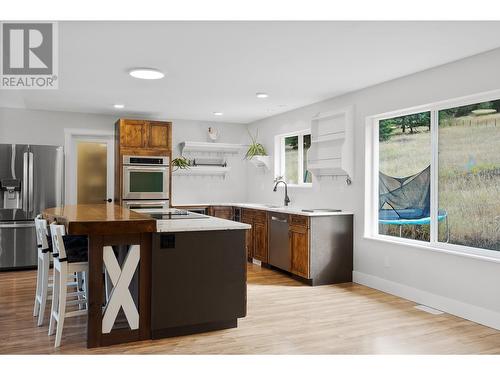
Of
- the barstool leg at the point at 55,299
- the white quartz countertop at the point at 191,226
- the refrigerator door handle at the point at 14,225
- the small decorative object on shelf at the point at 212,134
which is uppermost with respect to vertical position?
the small decorative object on shelf at the point at 212,134

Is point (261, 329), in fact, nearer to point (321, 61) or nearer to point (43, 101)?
point (321, 61)

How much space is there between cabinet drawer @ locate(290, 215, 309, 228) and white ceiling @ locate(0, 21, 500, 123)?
1.52 meters

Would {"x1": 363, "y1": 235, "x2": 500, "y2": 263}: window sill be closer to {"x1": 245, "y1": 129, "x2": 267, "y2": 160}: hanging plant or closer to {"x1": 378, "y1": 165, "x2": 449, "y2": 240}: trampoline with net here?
{"x1": 378, "y1": 165, "x2": 449, "y2": 240}: trampoline with net

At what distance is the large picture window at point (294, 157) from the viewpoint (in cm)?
633

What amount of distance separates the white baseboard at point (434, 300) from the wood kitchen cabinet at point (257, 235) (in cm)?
137

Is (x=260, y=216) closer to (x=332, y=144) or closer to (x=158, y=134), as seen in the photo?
(x=332, y=144)

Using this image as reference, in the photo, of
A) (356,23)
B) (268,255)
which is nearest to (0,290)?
(268,255)

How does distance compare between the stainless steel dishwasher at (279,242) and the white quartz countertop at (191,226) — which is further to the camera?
the stainless steel dishwasher at (279,242)

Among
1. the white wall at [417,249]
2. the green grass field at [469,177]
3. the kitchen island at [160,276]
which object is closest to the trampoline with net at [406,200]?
the green grass field at [469,177]

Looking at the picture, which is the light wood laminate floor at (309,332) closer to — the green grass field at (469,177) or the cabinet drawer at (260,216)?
the green grass field at (469,177)

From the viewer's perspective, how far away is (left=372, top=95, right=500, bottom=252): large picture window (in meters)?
3.71

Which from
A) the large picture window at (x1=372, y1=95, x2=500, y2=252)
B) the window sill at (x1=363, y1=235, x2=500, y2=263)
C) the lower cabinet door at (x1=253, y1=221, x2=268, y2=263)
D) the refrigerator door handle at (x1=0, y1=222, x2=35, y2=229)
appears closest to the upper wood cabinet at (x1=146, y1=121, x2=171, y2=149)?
the lower cabinet door at (x1=253, y1=221, x2=268, y2=263)

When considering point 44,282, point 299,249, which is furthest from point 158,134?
point 44,282

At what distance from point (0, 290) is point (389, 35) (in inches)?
184
